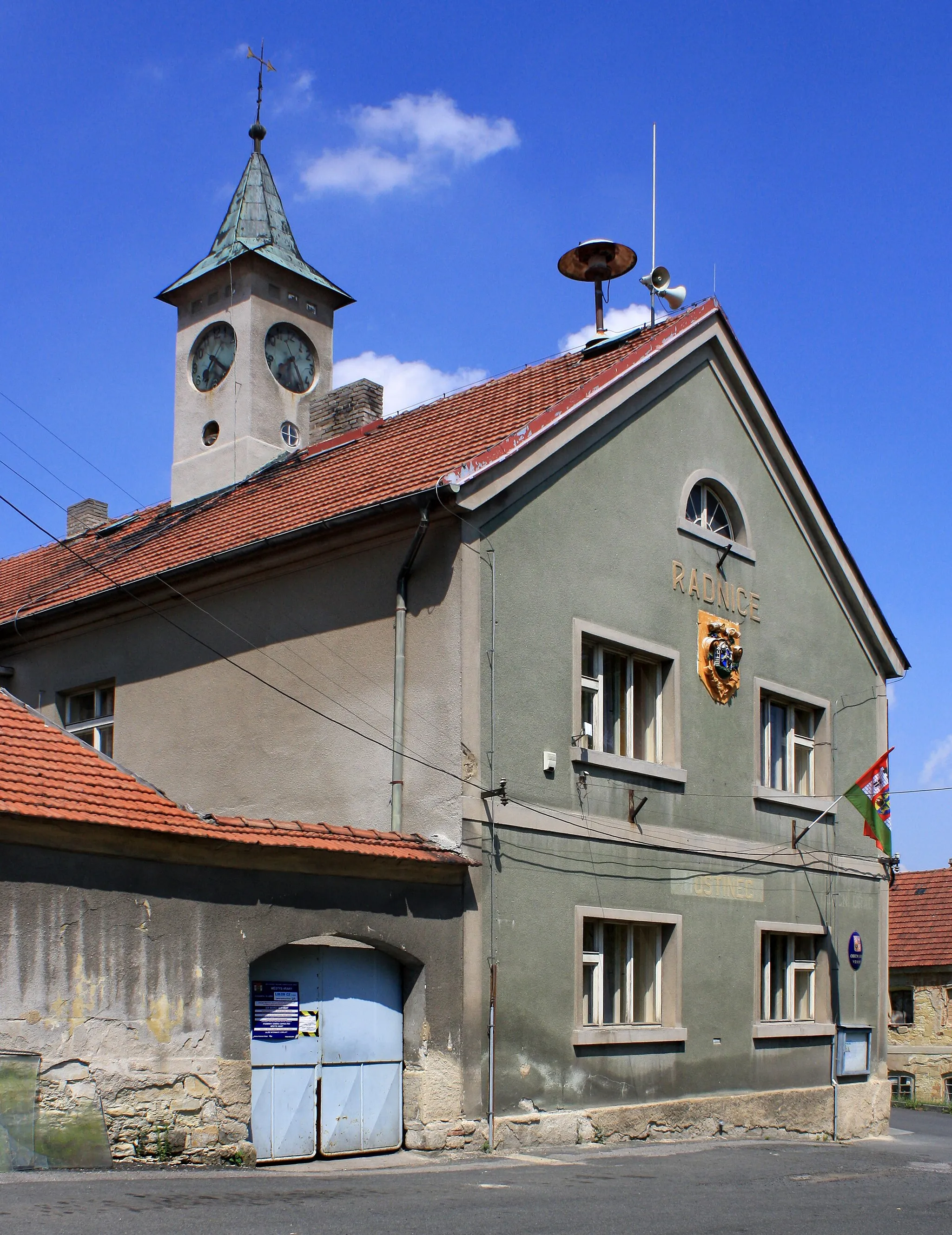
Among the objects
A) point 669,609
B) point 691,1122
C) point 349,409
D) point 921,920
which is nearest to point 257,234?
point 349,409

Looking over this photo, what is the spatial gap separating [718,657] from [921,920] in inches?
820

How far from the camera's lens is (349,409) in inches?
822

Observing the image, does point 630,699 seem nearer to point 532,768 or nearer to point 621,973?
point 532,768

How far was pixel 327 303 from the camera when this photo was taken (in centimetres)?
2311

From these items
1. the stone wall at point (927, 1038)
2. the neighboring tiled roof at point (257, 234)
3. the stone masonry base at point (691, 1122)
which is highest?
the neighboring tiled roof at point (257, 234)

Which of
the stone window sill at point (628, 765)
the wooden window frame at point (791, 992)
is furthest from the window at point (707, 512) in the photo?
the wooden window frame at point (791, 992)

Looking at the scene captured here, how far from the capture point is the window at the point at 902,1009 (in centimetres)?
3394

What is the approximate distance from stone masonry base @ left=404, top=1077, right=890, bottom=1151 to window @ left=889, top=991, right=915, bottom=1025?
1527cm

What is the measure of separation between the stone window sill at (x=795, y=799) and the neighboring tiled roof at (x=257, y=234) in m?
11.0

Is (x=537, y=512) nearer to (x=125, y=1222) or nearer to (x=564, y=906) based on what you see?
(x=564, y=906)

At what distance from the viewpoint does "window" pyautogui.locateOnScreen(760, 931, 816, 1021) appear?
1752cm

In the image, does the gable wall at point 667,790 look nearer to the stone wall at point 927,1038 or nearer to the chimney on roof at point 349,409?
the chimney on roof at point 349,409

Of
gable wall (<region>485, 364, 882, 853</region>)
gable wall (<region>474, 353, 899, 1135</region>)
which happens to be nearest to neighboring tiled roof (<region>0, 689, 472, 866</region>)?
gable wall (<region>474, 353, 899, 1135</region>)

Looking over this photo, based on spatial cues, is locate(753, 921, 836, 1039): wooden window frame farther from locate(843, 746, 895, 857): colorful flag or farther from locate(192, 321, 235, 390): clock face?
locate(192, 321, 235, 390): clock face
